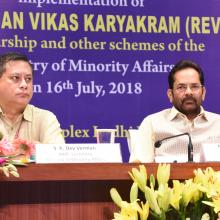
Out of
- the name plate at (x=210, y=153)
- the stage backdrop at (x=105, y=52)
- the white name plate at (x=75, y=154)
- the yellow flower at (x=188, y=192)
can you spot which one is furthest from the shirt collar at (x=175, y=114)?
the yellow flower at (x=188, y=192)

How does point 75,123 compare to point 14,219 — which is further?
point 75,123

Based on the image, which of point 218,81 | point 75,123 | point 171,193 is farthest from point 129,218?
point 218,81

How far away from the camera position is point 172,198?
1764 millimetres

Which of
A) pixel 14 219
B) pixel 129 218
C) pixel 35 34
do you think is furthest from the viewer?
pixel 35 34

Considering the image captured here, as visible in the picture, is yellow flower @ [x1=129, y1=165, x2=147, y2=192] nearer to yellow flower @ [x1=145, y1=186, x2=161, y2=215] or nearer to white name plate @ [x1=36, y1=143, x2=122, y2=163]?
yellow flower @ [x1=145, y1=186, x2=161, y2=215]

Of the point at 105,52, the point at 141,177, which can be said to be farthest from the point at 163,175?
the point at 105,52

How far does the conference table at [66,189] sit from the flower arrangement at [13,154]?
4 cm

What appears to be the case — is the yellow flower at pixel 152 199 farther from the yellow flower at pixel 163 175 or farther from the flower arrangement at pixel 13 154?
the flower arrangement at pixel 13 154

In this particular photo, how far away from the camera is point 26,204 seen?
2.00 metres

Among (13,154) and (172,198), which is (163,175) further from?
(13,154)

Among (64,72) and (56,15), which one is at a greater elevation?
(56,15)

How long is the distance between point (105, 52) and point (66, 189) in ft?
6.35

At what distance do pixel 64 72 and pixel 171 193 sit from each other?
212 centimetres

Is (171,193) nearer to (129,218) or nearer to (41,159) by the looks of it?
(129,218)
